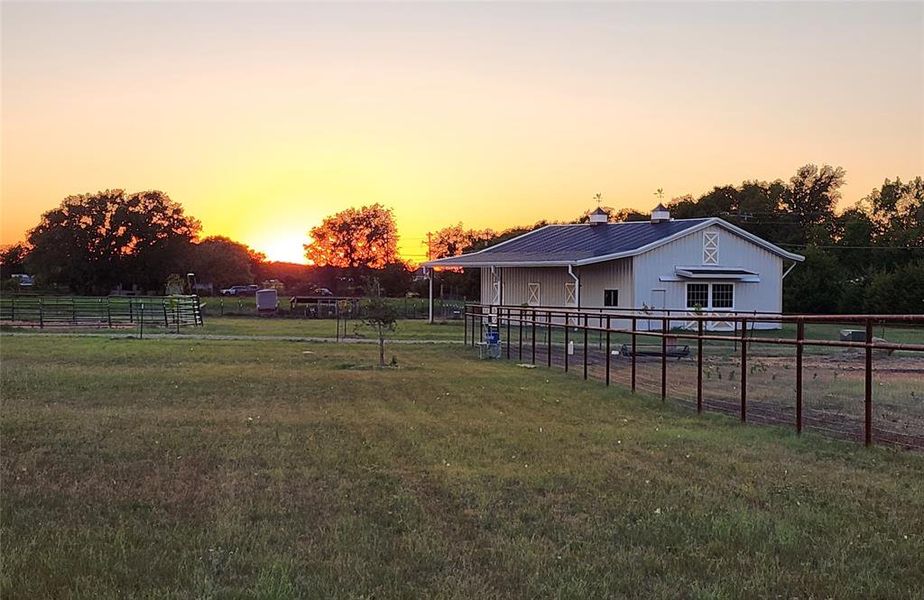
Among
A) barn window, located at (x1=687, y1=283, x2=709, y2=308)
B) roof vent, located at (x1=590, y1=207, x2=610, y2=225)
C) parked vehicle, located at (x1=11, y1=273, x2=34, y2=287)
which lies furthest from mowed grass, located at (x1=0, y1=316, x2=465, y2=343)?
parked vehicle, located at (x1=11, y1=273, x2=34, y2=287)

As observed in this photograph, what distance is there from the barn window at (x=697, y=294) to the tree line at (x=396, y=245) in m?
11.7

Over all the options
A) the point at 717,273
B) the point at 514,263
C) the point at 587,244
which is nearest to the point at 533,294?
the point at 514,263

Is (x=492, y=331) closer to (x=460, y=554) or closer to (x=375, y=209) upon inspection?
(x=460, y=554)

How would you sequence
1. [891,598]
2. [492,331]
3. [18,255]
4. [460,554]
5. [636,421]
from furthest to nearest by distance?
[18,255]
[492,331]
[636,421]
[460,554]
[891,598]

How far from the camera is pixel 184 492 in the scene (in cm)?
609

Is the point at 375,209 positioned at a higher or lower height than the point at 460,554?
higher

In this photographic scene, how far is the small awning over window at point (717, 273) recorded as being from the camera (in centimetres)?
3488

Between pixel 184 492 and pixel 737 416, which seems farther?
pixel 737 416

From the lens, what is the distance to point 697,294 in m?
35.7

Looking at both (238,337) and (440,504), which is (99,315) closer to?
(238,337)

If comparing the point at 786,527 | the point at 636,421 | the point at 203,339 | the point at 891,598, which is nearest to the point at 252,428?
the point at 636,421

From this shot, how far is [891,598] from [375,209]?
84.9 meters

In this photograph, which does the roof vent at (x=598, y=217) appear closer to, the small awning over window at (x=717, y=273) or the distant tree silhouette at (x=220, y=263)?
the small awning over window at (x=717, y=273)

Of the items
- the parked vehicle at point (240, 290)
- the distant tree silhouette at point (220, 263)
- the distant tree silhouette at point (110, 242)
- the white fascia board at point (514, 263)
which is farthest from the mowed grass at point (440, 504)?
the parked vehicle at point (240, 290)
